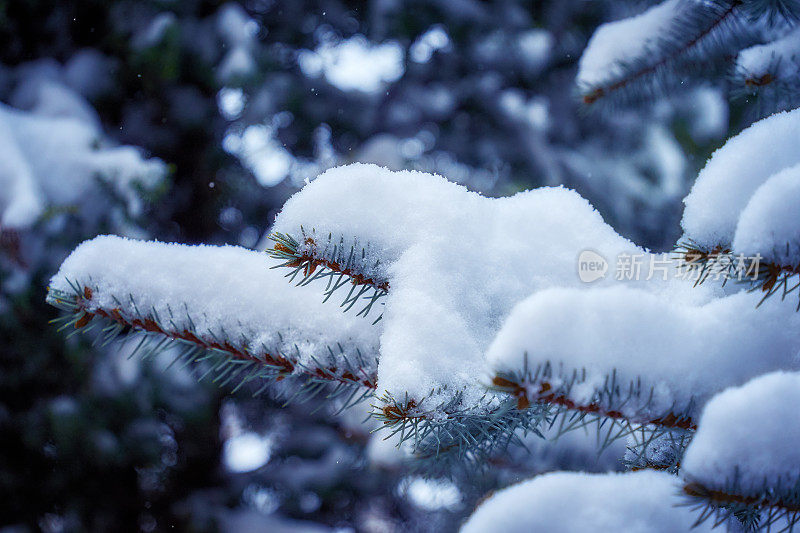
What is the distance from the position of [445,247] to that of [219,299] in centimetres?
40

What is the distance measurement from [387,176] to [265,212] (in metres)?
2.30

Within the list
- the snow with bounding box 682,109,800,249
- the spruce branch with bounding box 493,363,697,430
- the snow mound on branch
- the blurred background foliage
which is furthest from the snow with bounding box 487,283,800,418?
the snow mound on branch

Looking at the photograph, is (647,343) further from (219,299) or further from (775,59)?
(775,59)

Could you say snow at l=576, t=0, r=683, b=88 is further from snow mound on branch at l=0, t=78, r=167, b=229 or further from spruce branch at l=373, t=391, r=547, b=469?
snow mound on branch at l=0, t=78, r=167, b=229

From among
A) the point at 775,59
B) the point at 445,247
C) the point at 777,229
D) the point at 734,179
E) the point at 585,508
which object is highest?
the point at 775,59

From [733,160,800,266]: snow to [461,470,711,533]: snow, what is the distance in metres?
0.27

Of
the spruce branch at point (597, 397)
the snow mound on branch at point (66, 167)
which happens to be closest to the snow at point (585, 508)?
the spruce branch at point (597, 397)

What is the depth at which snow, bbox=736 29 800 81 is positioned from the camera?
1.11 m

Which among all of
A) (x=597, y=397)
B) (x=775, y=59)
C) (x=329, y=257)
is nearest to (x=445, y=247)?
(x=329, y=257)

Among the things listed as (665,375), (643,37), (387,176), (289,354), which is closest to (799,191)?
(665,375)

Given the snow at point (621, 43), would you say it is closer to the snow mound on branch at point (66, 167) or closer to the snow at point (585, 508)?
the snow at point (585, 508)

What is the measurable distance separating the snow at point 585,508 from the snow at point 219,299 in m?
0.31

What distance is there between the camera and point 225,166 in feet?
9.36

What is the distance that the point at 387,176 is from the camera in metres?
0.82
